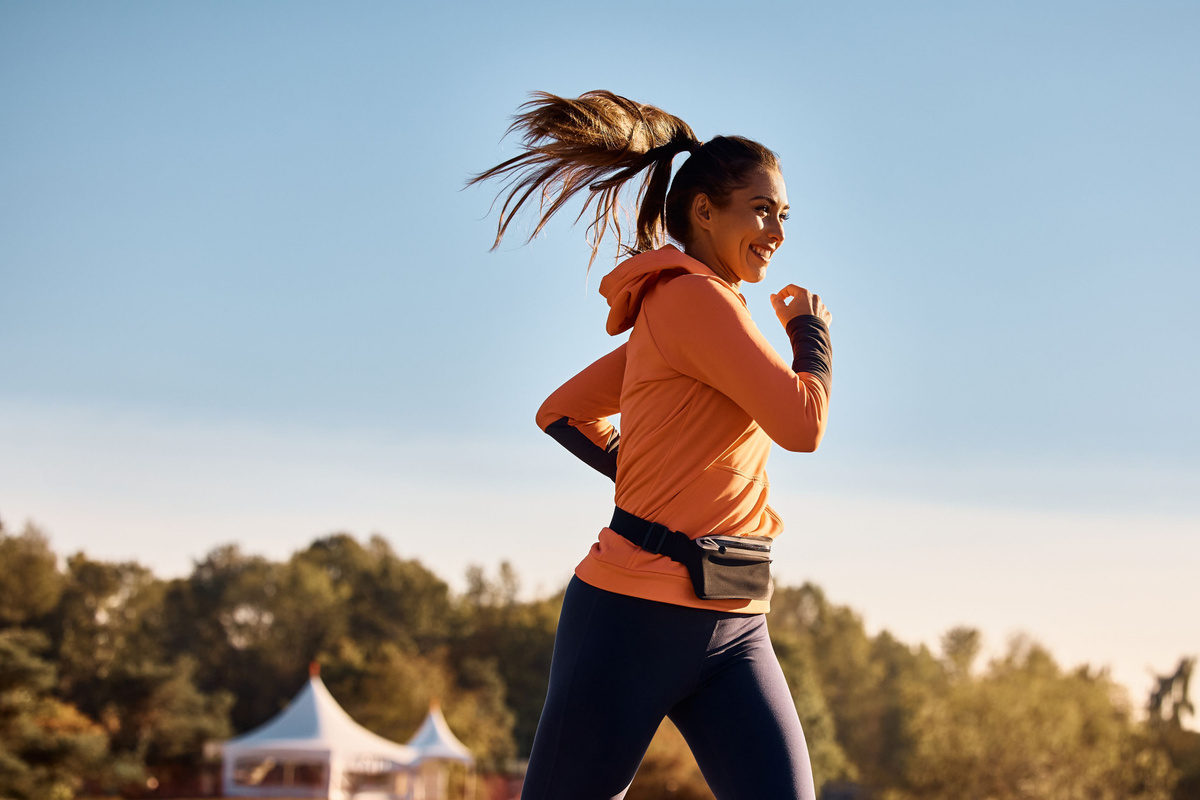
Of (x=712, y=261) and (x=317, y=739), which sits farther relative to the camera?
(x=317, y=739)

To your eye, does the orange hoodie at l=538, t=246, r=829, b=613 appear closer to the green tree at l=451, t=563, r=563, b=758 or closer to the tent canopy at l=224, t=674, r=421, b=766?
the tent canopy at l=224, t=674, r=421, b=766

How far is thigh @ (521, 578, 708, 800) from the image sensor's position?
217 cm

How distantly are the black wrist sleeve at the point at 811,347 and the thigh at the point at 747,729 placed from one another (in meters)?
0.52

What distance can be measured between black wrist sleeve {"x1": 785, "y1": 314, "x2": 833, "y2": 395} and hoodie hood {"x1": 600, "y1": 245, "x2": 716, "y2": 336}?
0.69ft

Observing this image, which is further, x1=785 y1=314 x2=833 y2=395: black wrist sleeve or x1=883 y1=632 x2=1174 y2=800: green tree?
x1=883 y1=632 x2=1174 y2=800: green tree

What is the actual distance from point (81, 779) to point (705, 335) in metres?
39.1

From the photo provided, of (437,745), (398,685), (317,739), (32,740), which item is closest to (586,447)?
(317,739)

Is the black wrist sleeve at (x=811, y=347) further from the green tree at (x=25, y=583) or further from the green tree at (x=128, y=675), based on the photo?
the green tree at (x=25, y=583)

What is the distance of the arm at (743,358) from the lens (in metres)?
2.11

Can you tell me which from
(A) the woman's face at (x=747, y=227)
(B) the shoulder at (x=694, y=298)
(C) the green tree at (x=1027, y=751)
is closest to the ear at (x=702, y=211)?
(A) the woman's face at (x=747, y=227)

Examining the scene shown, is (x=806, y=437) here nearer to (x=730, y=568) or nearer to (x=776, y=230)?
(x=730, y=568)

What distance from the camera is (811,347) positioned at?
230 centimetres

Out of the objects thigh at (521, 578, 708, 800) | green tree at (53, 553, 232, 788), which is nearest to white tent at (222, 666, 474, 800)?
green tree at (53, 553, 232, 788)

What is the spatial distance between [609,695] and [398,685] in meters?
43.4
